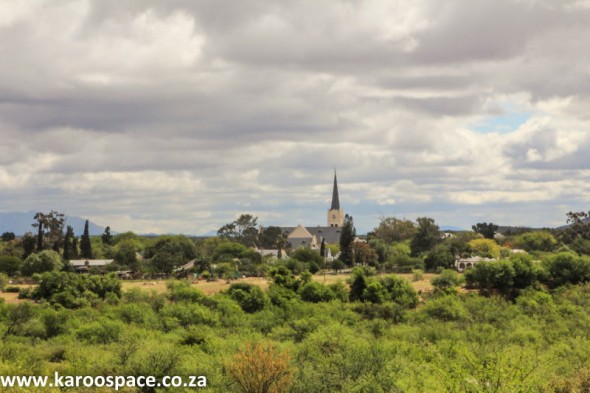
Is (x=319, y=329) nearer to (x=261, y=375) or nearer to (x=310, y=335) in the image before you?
(x=310, y=335)

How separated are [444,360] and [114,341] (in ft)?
77.4

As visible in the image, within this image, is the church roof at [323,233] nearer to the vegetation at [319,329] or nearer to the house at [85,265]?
the house at [85,265]

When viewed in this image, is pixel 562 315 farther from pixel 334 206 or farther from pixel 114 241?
pixel 334 206

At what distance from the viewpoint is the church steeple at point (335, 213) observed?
188250 mm

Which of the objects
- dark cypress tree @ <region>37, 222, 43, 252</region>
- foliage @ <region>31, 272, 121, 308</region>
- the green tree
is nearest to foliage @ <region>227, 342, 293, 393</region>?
foliage @ <region>31, 272, 121, 308</region>

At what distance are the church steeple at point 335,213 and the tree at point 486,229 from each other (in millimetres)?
37732

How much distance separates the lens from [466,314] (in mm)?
56375

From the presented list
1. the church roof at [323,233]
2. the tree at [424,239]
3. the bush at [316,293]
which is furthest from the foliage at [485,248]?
the church roof at [323,233]

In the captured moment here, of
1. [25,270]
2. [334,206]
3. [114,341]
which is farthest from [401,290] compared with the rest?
[334,206]

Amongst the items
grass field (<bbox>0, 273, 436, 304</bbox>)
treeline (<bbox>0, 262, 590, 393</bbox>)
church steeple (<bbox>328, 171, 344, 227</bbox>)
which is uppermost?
church steeple (<bbox>328, 171, 344, 227</bbox>)

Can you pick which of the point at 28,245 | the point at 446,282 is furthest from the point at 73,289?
the point at 28,245

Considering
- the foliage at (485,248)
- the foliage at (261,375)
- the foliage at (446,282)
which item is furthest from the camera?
the foliage at (485,248)

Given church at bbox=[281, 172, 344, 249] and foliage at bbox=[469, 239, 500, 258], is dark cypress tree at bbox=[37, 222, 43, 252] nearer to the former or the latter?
church at bbox=[281, 172, 344, 249]

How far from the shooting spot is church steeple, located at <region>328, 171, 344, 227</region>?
188 meters
